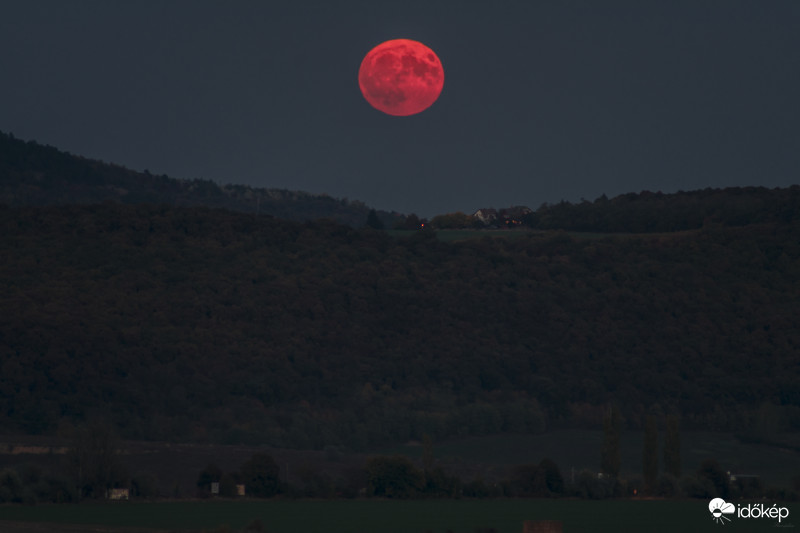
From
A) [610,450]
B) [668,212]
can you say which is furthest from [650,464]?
[668,212]

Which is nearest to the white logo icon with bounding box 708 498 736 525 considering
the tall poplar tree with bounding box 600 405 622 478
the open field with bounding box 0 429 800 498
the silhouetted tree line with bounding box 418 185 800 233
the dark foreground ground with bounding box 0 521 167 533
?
the tall poplar tree with bounding box 600 405 622 478

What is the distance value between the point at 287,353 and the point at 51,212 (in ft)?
104

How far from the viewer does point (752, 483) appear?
57.2 meters

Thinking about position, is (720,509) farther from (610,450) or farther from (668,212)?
(668,212)

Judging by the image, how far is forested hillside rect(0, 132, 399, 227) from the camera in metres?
156

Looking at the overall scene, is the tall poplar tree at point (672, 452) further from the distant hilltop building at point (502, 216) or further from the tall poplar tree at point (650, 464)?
the distant hilltop building at point (502, 216)

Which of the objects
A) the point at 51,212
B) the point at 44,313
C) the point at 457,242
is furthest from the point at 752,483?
the point at 51,212

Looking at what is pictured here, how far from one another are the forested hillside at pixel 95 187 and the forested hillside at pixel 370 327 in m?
36.4

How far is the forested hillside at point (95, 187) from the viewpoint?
156125 millimetres

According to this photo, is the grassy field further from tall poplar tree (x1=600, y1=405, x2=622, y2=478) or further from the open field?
the open field

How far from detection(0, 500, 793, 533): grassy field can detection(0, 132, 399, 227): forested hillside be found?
99.9 metres

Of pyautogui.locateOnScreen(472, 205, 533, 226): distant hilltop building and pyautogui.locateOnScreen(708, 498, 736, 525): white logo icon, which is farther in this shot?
pyautogui.locateOnScreen(472, 205, 533, 226): distant hilltop building

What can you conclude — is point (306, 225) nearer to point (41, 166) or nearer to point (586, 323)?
point (586, 323)

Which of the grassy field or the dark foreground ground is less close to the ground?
the dark foreground ground
